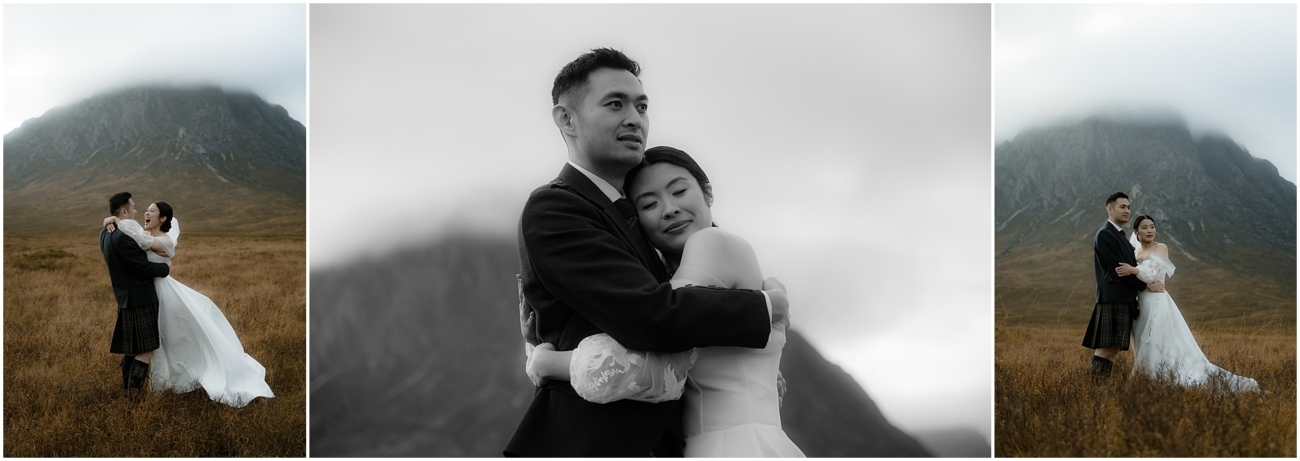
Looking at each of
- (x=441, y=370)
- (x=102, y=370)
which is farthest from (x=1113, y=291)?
(x=102, y=370)

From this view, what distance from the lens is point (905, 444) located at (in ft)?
20.9

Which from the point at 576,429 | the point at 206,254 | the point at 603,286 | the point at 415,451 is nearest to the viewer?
the point at 603,286

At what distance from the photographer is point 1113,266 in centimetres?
536

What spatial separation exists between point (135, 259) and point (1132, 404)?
5.00 metres

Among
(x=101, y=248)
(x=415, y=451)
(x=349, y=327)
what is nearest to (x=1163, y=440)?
(x=415, y=451)

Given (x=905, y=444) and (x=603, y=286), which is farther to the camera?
(x=905, y=444)

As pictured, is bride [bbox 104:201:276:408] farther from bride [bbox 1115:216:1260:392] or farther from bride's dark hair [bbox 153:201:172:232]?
bride [bbox 1115:216:1260:392]

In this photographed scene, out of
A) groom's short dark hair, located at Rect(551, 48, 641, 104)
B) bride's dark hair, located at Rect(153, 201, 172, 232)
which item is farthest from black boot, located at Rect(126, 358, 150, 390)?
groom's short dark hair, located at Rect(551, 48, 641, 104)

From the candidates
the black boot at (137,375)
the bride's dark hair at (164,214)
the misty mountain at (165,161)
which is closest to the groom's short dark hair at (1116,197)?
the misty mountain at (165,161)

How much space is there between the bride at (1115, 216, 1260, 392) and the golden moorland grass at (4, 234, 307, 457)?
449 centimetres

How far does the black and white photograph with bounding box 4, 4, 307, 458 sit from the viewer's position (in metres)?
4.79

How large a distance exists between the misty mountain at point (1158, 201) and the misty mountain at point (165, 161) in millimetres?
3939

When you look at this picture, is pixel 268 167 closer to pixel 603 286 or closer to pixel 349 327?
pixel 349 327

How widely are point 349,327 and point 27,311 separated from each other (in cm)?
181
